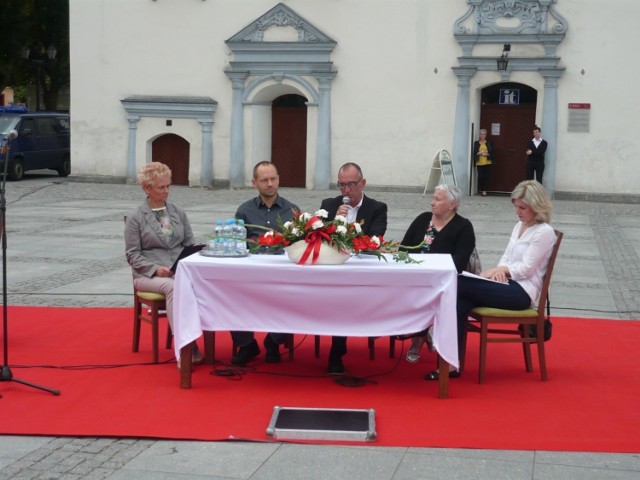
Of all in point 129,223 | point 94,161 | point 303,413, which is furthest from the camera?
point 94,161

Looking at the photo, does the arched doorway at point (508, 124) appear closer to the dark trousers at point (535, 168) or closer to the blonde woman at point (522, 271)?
the dark trousers at point (535, 168)

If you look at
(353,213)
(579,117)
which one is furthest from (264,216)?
(579,117)

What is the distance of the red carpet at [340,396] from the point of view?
5.84 metres

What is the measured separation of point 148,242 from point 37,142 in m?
22.5

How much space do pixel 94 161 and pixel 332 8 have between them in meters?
7.53

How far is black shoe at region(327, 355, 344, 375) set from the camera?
7215 millimetres

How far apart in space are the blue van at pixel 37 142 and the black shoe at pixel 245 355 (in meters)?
21.2

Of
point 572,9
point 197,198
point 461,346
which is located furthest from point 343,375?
point 572,9

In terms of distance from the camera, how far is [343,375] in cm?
718

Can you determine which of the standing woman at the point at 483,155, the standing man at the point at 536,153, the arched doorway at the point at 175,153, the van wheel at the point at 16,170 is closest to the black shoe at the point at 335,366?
the standing man at the point at 536,153

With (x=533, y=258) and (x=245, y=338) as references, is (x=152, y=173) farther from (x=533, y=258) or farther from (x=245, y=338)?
(x=533, y=258)

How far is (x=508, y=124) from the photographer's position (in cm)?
2512

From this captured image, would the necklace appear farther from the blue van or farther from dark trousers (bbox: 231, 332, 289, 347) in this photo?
the blue van

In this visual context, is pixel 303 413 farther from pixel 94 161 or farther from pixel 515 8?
pixel 94 161
